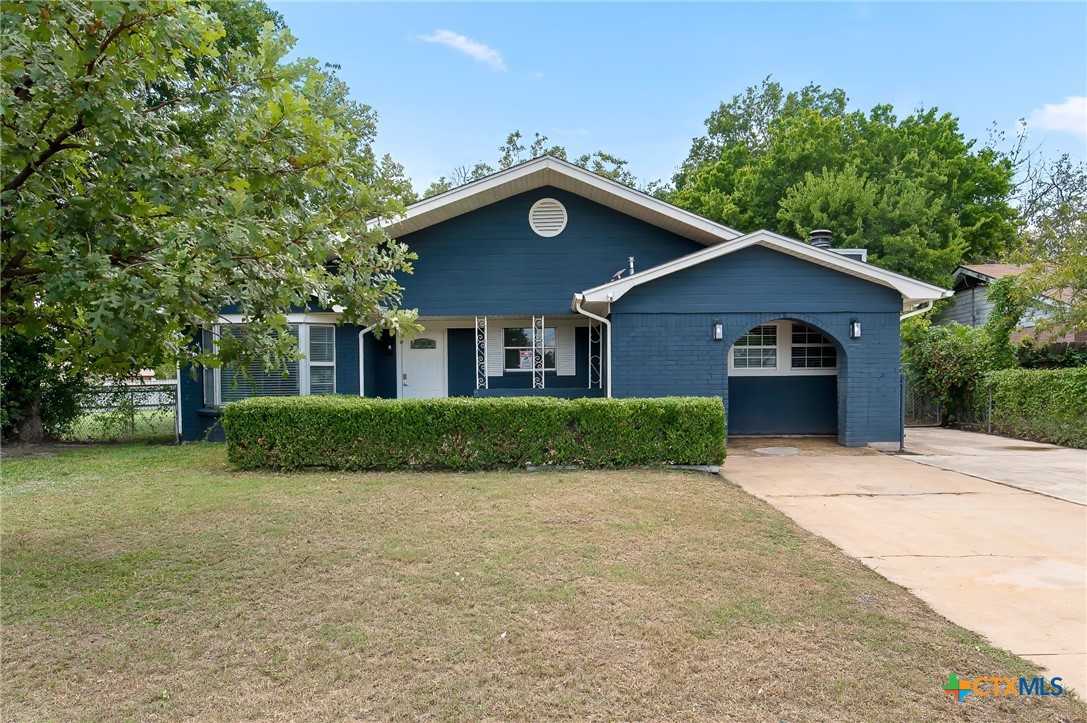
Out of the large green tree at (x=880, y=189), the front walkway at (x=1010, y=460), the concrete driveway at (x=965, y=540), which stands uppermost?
the large green tree at (x=880, y=189)

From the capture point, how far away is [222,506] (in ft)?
20.0

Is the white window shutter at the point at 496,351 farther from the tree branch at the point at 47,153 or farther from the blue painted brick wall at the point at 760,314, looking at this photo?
the tree branch at the point at 47,153

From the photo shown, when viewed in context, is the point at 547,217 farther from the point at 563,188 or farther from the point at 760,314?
the point at 760,314

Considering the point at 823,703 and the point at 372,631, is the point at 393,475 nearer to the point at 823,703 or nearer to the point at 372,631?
the point at 372,631

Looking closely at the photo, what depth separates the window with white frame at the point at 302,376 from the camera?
11.4 meters

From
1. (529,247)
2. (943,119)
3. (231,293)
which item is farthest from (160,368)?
(943,119)

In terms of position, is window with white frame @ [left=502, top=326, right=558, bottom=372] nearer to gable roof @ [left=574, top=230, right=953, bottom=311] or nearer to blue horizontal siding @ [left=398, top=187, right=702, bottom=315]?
blue horizontal siding @ [left=398, top=187, right=702, bottom=315]

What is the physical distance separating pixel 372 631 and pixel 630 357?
7.61 metres

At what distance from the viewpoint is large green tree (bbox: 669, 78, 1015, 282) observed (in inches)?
837

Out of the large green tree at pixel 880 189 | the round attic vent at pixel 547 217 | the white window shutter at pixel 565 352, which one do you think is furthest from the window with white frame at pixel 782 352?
the large green tree at pixel 880 189

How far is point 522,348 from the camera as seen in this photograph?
41.9ft

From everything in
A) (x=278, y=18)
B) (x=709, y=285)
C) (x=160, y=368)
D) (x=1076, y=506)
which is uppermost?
(x=278, y=18)

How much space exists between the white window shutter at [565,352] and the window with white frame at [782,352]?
3289 millimetres

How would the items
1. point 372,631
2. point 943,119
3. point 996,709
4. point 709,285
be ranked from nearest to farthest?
1. point 996,709
2. point 372,631
3. point 709,285
4. point 943,119
